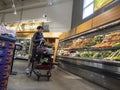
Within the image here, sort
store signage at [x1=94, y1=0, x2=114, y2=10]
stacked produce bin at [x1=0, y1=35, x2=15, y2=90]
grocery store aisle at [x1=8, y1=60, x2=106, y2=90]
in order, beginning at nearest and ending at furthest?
stacked produce bin at [x1=0, y1=35, x2=15, y2=90] → grocery store aisle at [x1=8, y1=60, x2=106, y2=90] → store signage at [x1=94, y1=0, x2=114, y2=10]

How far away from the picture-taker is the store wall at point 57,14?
46.8 ft

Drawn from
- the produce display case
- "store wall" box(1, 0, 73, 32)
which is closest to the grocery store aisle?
the produce display case

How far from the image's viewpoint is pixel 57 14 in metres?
15.2

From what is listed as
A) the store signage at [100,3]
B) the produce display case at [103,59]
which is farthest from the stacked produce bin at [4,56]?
the store signage at [100,3]

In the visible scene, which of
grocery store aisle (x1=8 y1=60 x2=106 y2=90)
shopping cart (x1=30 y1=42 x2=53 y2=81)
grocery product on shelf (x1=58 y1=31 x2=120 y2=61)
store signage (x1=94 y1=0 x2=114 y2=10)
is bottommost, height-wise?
grocery store aisle (x1=8 y1=60 x2=106 y2=90)

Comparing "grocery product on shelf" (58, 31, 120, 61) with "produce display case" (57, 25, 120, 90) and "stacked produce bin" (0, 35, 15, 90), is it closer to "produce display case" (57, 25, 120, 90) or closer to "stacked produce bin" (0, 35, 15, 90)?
"produce display case" (57, 25, 120, 90)

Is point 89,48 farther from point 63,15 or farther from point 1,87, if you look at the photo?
point 63,15

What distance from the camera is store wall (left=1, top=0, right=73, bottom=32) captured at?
14273 millimetres

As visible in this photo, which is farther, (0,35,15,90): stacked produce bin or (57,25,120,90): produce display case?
(57,25,120,90): produce display case

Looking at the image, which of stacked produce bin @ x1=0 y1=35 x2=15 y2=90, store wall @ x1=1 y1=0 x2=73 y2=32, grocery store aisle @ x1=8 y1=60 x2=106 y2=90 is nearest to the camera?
stacked produce bin @ x1=0 y1=35 x2=15 y2=90

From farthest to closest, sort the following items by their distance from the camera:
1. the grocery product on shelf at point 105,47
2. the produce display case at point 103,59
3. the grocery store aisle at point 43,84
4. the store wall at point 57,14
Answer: the store wall at point 57,14 < the grocery product on shelf at point 105,47 < the produce display case at point 103,59 < the grocery store aisle at point 43,84

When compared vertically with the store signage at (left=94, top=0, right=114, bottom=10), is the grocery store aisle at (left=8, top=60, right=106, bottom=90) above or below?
below

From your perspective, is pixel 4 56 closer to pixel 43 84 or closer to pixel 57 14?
pixel 43 84

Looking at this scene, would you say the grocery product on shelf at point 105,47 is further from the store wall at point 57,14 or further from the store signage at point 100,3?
Answer: the store wall at point 57,14
